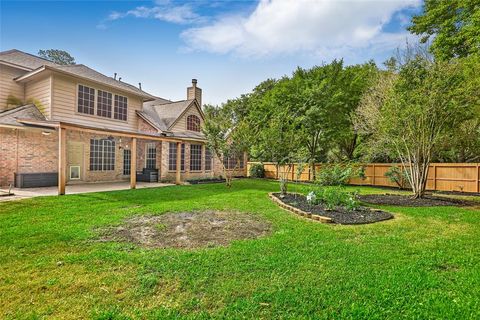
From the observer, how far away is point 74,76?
11836 millimetres

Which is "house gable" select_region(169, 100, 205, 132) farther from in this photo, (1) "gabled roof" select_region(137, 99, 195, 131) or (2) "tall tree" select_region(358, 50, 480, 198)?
(2) "tall tree" select_region(358, 50, 480, 198)

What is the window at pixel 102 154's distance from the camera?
1334 centimetres

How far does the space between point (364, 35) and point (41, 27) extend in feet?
47.2

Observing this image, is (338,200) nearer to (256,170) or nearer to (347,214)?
(347,214)

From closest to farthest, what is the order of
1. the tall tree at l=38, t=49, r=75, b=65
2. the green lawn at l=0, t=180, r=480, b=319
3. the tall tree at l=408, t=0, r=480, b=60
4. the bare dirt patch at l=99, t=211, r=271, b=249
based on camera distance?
the green lawn at l=0, t=180, r=480, b=319 < the bare dirt patch at l=99, t=211, r=271, b=249 < the tall tree at l=408, t=0, r=480, b=60 < the tall tree at l=38, t=49, r=75, b=65

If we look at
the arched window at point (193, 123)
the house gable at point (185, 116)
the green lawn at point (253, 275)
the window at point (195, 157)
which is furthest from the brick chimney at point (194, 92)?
the green lawn at point (253, 275)

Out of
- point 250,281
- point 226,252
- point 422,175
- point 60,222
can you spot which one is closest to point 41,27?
point 60,222

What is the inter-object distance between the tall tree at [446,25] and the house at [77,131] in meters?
13.5

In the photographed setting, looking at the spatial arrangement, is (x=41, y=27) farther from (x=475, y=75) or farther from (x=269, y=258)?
→ (x=475, y=75)

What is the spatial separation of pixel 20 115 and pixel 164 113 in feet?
26.7

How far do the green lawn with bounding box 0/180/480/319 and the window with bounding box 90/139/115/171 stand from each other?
8476 millimetres

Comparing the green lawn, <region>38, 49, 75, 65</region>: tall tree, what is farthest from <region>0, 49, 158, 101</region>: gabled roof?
<region>38, 49, 75, 65</region>: tall tree

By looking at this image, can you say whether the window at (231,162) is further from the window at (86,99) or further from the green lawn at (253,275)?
the green lawn at (253,275)

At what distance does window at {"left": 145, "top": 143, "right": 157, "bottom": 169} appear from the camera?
1580cm
